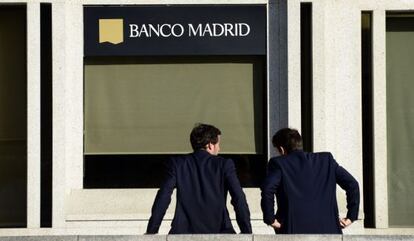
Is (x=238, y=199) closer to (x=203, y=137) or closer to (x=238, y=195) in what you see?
(x=238, y=195)

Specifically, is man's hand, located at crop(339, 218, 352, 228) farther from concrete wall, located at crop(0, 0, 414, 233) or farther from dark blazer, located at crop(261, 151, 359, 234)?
concrete wall, located at crop(0, 0, 414, 233)

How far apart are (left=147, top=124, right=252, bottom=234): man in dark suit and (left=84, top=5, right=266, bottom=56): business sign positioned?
4819 millimetres

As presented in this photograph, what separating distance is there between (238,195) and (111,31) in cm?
517

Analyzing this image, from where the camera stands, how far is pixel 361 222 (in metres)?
12.8

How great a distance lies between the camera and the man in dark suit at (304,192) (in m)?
8.23

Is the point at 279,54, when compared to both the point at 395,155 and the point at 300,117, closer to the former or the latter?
the point at 300,117

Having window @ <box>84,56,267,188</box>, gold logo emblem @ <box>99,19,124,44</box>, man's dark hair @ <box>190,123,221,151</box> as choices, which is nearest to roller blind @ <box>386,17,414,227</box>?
window @ <box>84,56,267,188</box>

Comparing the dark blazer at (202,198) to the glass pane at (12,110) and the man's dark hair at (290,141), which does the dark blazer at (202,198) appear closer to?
the man's dark hair at (290,141)

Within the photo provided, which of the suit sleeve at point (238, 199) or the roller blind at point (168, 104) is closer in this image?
the suit sleeve at point (238, 199)

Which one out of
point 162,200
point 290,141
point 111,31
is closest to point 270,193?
point 290,141

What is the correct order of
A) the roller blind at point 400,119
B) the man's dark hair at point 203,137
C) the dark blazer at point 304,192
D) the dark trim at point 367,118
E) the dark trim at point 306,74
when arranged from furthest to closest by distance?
1. the roller blind at point 400,119
2. the dark trim at point 367,118
3. the dark trim at point 306,74
4. the man's dark hair at point 203,137
5. the dark blazer at point 304,192

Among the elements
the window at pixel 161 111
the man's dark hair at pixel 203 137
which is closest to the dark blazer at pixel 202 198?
the man's dark hair at pixel 203 137

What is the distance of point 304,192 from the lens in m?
8.27

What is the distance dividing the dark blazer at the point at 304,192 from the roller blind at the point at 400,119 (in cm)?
493
